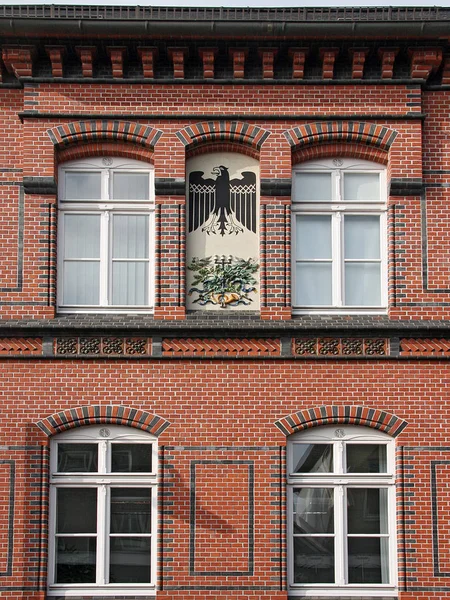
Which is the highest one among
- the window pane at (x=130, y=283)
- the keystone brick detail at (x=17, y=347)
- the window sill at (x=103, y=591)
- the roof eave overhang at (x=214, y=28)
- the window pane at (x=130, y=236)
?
the roof eave overhang at (x=214, y=28)

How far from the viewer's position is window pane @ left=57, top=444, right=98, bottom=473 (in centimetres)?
1421

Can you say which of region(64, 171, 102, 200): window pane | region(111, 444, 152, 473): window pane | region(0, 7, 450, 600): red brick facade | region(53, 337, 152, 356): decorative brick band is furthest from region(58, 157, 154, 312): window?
region(111, 444, 152, 473): window pane

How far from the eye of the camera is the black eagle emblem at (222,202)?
14992mm

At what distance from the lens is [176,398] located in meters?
14.2

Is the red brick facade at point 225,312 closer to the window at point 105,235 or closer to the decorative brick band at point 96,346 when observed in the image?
the decorative brick band at point 96,346

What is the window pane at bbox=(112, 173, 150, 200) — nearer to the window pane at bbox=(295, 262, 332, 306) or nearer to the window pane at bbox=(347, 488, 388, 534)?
the window pane at bbox=(295, 262, 332, 306)

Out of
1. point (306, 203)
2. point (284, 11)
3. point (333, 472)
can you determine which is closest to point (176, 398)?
point (333, 472)

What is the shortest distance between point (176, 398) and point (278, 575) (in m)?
Result: 2.73

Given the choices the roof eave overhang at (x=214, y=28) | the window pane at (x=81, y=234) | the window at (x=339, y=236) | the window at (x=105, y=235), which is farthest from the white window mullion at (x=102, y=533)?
the roof eave overhang at (x=214, y=28)

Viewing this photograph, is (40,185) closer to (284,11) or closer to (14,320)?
(14,320)

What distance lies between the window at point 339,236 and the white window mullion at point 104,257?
268 cm

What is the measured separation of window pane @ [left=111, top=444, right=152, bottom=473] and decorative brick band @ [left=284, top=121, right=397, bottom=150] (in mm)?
4802

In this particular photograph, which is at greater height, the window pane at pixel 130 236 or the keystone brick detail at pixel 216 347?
the window pane at pixel 130 236

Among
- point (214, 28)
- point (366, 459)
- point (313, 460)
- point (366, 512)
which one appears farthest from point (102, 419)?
point (214, 28)
